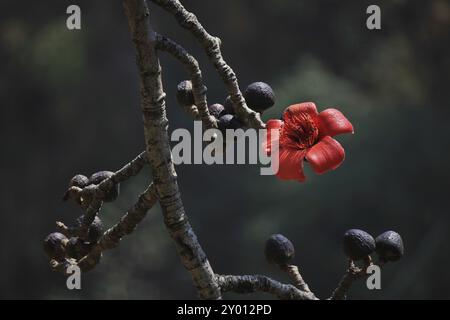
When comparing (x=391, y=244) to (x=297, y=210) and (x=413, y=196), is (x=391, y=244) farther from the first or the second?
(x=413, y=196)

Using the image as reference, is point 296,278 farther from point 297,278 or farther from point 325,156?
point 325,156

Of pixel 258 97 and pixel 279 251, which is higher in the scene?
pixel 258 97

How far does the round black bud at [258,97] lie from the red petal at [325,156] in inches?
1.9

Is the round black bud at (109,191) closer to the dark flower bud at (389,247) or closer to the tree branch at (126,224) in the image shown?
the tree branch at (126,224)

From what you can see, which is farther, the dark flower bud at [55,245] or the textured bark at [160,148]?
the dark flower bud at [55,245]

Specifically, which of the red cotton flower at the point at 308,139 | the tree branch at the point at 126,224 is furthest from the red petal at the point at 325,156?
the tree branch at the point at 126,224

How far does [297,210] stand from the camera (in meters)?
3.45

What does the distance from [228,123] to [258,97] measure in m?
0.03

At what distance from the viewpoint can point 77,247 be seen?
680 mm

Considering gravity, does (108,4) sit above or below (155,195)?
above

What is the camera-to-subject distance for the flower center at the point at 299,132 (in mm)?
675

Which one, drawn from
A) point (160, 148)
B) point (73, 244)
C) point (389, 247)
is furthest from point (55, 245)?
point (389, 247)

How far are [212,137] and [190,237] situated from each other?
77mm
